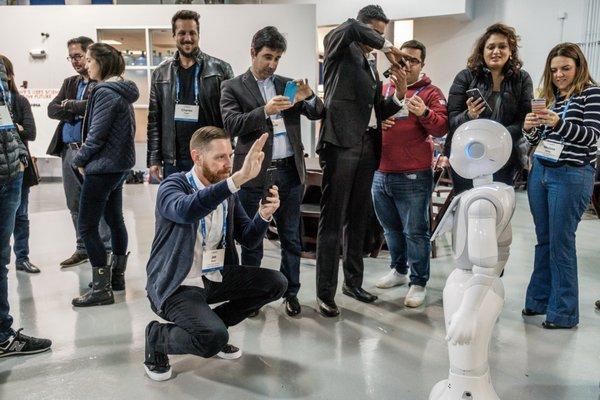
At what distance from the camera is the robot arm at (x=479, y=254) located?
147 cm

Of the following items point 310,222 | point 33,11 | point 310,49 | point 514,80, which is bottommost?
point 310,222

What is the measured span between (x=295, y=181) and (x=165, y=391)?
1.19 m

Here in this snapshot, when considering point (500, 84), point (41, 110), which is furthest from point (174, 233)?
point (41, 110)

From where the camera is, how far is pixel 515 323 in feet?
8.48

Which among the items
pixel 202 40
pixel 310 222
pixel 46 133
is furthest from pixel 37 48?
pixel 310 222

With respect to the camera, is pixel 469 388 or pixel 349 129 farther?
pixel 349 129

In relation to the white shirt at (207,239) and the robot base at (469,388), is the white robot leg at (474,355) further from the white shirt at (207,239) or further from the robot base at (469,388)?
the white shirt at (207,239)

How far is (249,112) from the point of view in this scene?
2.43 metres

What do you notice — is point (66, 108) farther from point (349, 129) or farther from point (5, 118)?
point (349, 129)

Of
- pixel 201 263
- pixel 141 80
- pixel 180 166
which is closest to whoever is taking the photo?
pixel 201 263

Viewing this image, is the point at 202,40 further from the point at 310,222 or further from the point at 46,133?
the point at 310,222

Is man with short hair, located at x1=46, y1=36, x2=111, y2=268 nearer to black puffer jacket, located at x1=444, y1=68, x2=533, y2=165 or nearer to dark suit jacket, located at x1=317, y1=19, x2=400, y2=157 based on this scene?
dark suit jacket, located at x1=317, y1=19, x2=400, y2=157

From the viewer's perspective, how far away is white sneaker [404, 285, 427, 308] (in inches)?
110

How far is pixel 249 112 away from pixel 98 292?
1.37m
